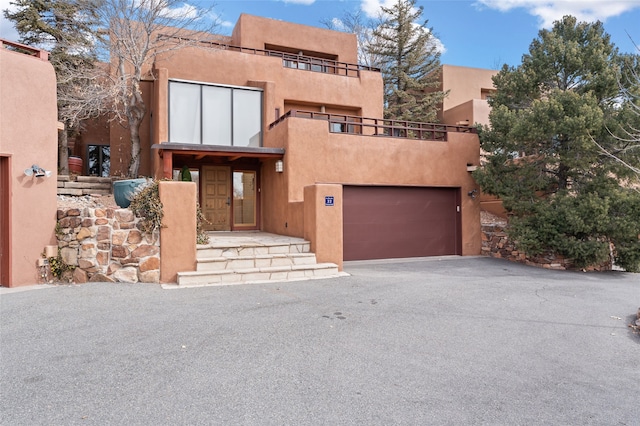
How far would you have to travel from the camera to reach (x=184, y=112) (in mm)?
12398

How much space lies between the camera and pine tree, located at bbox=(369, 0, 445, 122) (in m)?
22.3

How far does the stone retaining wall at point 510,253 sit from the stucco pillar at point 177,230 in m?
9.08

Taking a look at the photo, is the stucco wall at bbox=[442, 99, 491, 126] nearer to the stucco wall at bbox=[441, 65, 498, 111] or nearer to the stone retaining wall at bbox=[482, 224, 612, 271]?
the stucco wall at bbox=[441, 65, 498, 111]

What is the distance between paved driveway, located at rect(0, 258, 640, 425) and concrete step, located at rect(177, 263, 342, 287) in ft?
1.42

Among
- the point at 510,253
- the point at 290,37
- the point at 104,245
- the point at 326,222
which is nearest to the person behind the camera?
the point at 104,245

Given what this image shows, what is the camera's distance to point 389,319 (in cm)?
546

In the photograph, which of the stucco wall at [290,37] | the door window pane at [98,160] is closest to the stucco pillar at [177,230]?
the door window pane at [98,160]

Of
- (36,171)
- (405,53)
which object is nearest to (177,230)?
(36,171)

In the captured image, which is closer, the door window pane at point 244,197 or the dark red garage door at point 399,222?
the dark red garage door at point 399,222

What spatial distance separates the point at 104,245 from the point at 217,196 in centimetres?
599

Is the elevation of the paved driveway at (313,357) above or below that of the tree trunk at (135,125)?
below

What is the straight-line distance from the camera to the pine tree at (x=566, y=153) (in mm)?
9688

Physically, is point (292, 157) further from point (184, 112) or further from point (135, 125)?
point (135, 125)

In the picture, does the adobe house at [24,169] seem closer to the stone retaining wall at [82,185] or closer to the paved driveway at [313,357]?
the paved driveway at [313,357]
